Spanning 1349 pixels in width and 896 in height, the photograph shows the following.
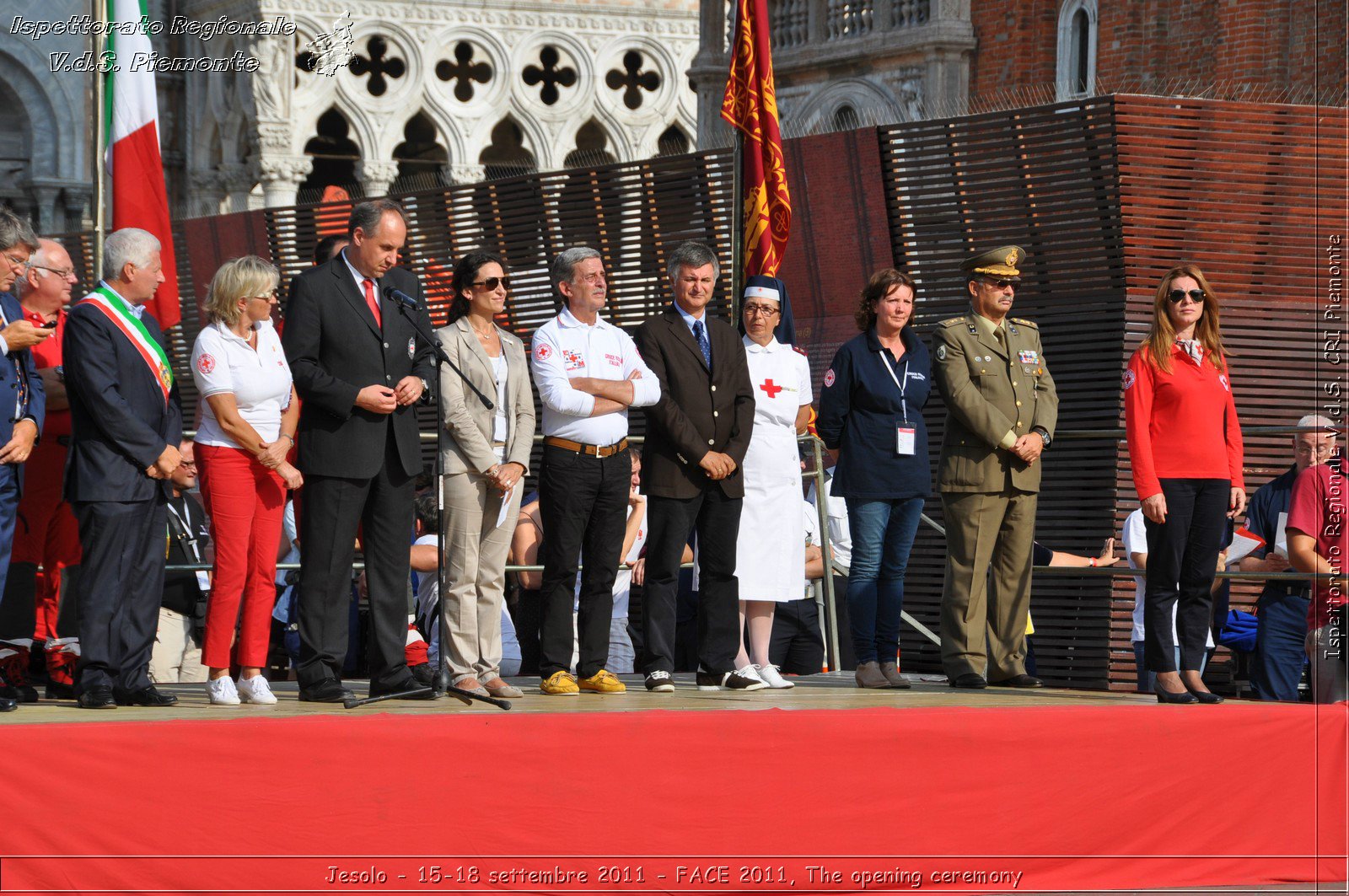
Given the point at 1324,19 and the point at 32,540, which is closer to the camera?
the point at 32,540

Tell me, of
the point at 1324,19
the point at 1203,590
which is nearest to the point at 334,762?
the point at 1203,590

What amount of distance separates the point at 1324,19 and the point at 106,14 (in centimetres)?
1160

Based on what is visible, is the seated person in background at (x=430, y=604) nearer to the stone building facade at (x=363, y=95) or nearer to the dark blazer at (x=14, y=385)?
the dark blazer at (x=14, y=385)

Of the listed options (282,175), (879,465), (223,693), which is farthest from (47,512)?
(282,175)

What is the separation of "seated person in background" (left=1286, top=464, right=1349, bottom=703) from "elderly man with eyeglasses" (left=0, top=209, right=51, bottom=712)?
5.49 metres

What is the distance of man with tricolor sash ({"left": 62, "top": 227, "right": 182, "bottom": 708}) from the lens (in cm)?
698

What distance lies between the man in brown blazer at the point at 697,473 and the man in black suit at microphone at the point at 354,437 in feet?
3.58

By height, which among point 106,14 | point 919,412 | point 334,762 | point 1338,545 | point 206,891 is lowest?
point 206,891

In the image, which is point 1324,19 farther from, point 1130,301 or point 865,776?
point 865,776

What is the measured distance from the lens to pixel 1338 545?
8.19 metres

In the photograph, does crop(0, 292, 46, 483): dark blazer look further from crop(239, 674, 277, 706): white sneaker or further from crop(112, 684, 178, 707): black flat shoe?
crop(239, 674, 277, 706): white sneaker

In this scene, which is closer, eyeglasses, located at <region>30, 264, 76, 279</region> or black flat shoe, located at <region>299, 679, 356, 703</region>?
black flat shoe, located at <region>299, 679, 356, 703</region>

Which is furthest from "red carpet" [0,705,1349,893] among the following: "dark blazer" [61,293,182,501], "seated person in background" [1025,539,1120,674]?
"seated person in background" [1025,539,1120,674]

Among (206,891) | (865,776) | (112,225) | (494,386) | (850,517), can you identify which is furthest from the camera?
(112,225)
